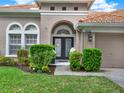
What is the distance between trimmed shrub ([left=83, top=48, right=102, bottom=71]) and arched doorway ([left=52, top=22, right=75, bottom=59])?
9.11 m

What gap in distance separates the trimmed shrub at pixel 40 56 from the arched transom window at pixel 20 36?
7.30m

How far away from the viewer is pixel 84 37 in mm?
25719

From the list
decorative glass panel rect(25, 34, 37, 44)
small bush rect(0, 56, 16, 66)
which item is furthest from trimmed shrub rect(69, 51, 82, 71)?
decorative glass panel rect(25, 34, 37, 44)

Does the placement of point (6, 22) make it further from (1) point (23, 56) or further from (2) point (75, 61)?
(2) point (75, 61)

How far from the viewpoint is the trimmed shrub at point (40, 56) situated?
72.1 feet

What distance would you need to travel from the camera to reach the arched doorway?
31.5 meters

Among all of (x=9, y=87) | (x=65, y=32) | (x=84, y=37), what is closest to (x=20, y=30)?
(x=65, y=32)

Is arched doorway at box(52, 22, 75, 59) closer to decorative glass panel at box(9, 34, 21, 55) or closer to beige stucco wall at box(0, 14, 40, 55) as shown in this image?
beige stucco wall at box(0, 14, 40, 55)

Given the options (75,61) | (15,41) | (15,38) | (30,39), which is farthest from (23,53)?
(75,61)

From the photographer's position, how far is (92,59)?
73.4 feet

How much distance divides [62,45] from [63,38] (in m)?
0.73

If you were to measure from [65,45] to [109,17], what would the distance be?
671 cm

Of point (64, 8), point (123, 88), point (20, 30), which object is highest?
point (64, 8)

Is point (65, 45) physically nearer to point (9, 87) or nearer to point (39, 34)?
point (39, 34)
